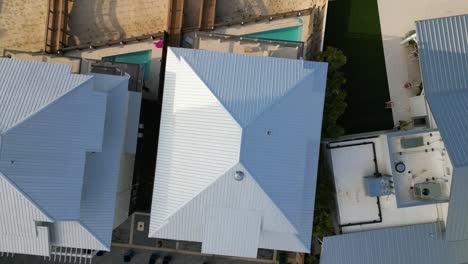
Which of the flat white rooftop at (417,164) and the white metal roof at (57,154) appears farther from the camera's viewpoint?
the flat white rooftop at (417,164)

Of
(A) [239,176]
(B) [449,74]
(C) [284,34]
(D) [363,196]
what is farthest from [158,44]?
(B) [449,74]

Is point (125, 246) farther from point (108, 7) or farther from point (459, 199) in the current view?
point (459, 199)

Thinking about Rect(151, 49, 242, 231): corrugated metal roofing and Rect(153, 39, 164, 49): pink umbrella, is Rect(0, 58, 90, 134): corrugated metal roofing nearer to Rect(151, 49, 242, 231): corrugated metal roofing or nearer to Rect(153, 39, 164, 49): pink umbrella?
Rect(151, 49, 242, 231): corrugated metal roofing

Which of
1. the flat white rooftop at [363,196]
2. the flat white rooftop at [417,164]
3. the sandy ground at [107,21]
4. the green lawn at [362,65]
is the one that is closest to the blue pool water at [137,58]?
the sandy ground at [107,21]

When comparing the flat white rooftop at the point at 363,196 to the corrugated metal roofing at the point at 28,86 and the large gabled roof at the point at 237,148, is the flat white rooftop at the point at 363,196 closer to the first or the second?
the large gabled roof at the point at 237,148

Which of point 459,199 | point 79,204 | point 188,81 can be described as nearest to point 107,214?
point 79,204

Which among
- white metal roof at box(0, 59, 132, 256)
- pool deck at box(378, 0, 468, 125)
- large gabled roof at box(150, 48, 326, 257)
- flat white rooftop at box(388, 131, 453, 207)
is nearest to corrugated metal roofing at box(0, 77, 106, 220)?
white metal roof at box(0, 59, 132, 256)
